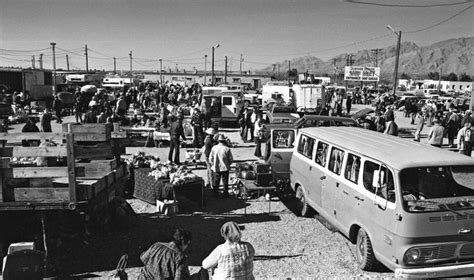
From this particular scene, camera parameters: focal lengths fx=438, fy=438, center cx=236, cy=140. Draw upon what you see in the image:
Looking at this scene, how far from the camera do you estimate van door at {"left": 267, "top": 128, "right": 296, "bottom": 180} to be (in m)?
10.8

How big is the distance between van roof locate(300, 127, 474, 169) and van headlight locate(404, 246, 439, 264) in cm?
113

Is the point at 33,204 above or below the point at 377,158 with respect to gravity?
below

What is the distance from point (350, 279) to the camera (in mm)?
6641

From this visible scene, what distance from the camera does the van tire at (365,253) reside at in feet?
22.1

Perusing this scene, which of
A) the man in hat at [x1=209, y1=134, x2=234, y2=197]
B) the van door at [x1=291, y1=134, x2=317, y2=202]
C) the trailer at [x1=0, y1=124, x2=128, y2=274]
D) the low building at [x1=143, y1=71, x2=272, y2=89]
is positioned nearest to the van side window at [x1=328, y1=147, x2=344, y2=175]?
the van door at [x1=291, y1=134, x2=317, y2=202]

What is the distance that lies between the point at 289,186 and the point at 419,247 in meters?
5.50

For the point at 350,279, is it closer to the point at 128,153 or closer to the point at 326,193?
the point at 326,193

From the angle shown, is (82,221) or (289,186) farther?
(289,186)

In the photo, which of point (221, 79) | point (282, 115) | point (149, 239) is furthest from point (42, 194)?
point (221, 79)

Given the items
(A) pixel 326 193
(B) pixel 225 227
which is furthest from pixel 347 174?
(B) pixel 225 227

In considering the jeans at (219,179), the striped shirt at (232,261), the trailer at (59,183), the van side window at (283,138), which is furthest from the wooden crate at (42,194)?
the van side window at (283,138)

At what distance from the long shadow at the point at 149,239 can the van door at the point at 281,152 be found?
1.22m

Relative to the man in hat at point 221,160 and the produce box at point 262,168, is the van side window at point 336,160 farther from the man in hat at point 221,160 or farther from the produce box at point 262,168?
the man in hat at point 221,160

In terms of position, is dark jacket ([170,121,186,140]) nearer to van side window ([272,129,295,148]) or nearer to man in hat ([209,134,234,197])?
man in hat ([209,134,234,197])
